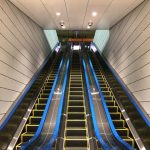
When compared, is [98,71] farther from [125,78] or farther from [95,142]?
[95,142]

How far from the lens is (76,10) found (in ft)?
27.5

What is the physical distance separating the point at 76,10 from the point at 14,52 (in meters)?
2.77

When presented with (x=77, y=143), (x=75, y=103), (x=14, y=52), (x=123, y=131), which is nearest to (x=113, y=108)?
(x=75, y=103)

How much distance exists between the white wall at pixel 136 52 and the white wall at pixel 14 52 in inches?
141

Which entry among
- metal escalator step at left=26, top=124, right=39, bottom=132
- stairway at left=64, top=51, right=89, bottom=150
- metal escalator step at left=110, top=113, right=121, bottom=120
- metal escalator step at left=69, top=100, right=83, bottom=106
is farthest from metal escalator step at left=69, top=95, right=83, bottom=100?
metal escalator step at left=26, top=124, right=39, bottom=132

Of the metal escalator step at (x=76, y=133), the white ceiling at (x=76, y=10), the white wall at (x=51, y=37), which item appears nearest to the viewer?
the metal escalator step at (x=76, y=133)

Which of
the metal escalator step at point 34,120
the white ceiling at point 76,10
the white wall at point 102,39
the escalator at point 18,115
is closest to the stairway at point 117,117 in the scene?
the metal escalator step at point 34,120

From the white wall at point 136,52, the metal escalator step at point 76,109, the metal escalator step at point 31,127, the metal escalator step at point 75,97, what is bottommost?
the metal escalator step at point 31,127

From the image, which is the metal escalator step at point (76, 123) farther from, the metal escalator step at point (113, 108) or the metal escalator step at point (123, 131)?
the metal escalator step at point (113, 108)

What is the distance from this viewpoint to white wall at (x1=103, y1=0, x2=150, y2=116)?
246 inches

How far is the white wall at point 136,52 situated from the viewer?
625 cm

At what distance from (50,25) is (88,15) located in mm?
2588

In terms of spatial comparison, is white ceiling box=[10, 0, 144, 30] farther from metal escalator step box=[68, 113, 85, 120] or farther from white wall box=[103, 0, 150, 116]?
metal escalator step box=[68, 113, 85, 120]

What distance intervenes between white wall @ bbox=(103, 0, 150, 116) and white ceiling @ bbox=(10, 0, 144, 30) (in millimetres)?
434
